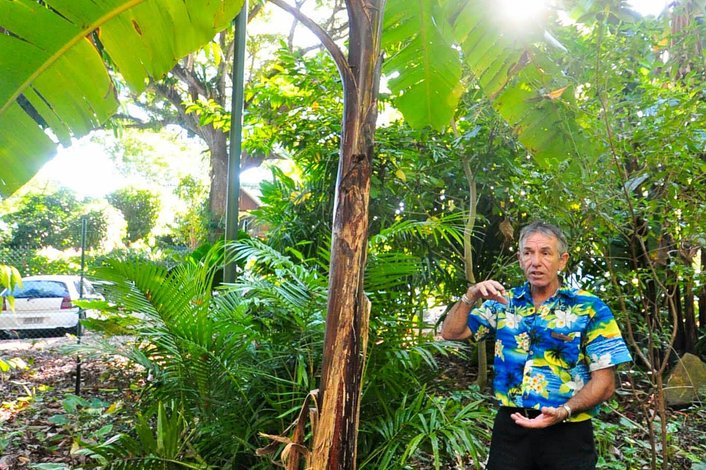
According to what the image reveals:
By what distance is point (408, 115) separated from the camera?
2441 millimetres

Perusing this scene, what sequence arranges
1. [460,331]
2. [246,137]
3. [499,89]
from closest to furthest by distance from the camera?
[460,331]
[499,89]
[246,137]

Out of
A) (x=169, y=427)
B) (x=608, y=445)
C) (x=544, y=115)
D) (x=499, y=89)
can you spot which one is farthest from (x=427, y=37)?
(x=608, y=445)

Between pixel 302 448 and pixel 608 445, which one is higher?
pixel 302 448

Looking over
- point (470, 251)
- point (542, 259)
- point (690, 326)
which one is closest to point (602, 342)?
point (542, 259)

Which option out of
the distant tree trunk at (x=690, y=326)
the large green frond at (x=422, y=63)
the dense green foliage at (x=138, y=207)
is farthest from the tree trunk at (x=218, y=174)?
the large green frond at (x=422, y=63)

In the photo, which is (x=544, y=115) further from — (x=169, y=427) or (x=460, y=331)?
(x=169, y=427)

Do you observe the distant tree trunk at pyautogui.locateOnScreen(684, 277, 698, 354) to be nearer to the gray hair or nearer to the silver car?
the gray hair

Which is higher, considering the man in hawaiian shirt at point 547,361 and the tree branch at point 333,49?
the tree branch at point 333,49

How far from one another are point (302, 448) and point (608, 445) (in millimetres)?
2645

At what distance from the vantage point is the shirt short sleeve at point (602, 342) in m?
1.80

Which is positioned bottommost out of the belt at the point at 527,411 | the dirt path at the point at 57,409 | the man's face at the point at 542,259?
the dirt path at the point at 57,409

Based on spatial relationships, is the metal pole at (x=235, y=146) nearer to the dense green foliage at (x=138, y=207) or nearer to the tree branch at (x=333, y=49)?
the tree branch at (x=333, y=49)

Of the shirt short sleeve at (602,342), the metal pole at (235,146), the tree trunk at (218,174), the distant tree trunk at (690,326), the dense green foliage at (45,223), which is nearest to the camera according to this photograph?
the shirt short sleeve at (602,342)

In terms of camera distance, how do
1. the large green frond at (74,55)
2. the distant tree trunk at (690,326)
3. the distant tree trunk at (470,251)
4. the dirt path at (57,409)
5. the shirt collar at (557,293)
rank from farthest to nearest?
1. the distant tree trunk at (690,326)
2. the distant tree trunk at (470,251)
3. the dirt path at (57,409)
4. the shirt collar at (557,293)
5. the large green frond at (74,55)
